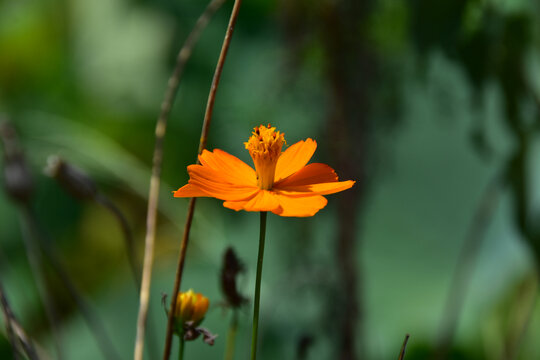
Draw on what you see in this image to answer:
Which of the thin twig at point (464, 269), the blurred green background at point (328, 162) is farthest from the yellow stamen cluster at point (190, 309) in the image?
the thin twig at point (464, 269)

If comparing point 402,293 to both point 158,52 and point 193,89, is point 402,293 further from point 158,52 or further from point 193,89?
point 158,52

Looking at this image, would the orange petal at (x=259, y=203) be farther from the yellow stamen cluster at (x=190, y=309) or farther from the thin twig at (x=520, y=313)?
the thin twig at (x=520, y=313)

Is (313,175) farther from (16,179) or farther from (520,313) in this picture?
(520,313)

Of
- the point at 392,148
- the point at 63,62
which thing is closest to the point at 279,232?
the point at 392,148

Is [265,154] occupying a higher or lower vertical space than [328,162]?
lower

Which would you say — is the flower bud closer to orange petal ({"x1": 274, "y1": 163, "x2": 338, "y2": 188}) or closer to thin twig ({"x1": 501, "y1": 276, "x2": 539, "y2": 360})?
orange petal ({"x1": 274, "y1": 163, "x2": 338, "y2": 188})

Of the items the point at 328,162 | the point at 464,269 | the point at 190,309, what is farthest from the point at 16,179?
the point at 464,269
